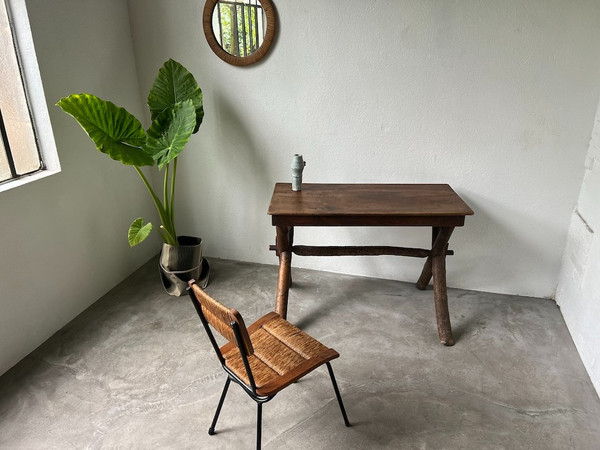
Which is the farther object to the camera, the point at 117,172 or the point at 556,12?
the point at 117,172

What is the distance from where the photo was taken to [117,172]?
10.1ft

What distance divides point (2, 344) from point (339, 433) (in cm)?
185

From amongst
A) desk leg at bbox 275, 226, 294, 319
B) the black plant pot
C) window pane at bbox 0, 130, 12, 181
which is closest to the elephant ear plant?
the black plant pot

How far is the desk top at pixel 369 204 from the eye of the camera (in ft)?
7.61

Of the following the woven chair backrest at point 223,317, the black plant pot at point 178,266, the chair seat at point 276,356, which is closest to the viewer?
→ the woven chair backrest at point 223,317

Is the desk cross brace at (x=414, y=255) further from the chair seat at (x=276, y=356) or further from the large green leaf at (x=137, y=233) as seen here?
the large green leaf at (x=137, y=233)

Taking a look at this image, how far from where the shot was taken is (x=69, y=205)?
2.66 meters

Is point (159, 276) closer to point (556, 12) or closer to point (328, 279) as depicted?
point (328, 279)

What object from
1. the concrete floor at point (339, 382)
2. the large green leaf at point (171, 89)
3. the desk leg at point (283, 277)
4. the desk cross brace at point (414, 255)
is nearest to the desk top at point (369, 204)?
the desk cross brace at point (414, 255)

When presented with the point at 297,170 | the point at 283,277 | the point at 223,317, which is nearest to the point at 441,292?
the point at 283,277

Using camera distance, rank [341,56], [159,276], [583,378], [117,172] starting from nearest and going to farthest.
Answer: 1. [583,378]
2. [341,56]
3. [117,172]
4. [159,276]

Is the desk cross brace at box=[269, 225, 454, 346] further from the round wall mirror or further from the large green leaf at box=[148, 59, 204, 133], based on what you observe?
the round wall mirror

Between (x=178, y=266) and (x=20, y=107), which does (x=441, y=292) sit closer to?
(x=178, y=266)

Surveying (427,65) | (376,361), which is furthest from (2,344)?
(427,65)
